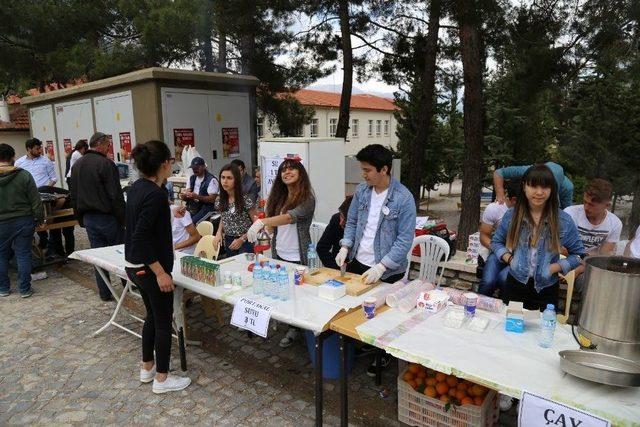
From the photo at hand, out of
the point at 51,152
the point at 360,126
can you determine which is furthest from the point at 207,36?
the point at 360,126

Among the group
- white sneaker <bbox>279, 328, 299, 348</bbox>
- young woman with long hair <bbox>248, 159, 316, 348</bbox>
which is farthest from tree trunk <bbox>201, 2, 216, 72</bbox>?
white sneaker <bbox>279, 328, 299, 348</bbox>

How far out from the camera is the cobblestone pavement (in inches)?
116

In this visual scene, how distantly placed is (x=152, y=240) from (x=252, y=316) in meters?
0.79

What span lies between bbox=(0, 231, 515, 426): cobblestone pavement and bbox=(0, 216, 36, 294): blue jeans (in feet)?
2.37

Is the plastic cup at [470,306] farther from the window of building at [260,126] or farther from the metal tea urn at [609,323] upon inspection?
the window of building at [260,126]

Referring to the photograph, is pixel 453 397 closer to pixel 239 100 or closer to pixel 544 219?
pixel 544 219

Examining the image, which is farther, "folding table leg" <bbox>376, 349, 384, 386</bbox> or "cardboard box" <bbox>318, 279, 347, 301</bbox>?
"folding table leg" <bbox>376, 349, 384, 386</bbox>

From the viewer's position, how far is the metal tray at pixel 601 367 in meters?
1.74

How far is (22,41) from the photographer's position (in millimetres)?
11305

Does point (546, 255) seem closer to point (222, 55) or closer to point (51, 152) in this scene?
point (222, 55)

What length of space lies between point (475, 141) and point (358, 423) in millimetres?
4859

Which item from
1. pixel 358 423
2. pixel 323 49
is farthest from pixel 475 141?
pixel 323 49

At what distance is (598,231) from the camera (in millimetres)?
3688

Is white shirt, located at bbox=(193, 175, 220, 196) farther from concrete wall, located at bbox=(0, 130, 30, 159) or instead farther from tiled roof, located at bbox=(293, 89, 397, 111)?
tiled roof, located at bbox=(293, 89, 397, 111)
